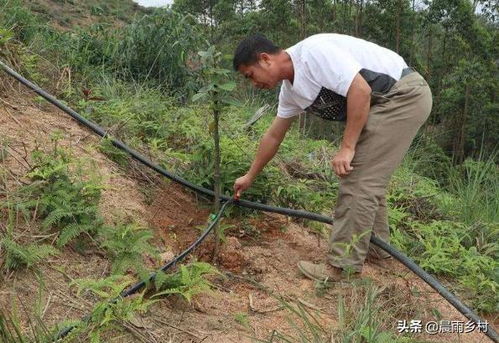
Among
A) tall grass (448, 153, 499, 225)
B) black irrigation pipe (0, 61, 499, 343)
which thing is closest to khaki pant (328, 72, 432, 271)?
black irrigation pipe (0, 61, 499, 343)

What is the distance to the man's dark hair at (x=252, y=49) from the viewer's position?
8.43 ft

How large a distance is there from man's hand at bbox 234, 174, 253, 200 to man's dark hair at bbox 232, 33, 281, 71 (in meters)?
0.71

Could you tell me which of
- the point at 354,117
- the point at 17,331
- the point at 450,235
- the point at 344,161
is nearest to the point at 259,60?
the point at 354,117

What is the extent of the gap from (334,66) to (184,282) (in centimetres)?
116

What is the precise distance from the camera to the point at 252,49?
2574 millimetres

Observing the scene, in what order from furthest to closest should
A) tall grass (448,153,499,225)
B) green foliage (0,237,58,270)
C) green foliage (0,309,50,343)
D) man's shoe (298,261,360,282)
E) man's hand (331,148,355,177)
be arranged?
tall grass (448,153,499,225), man's shoe (298,261,360,282), man's hand (331,148,355,177), green foliage (0,237,58,270), green foliage (0,309,50,343)

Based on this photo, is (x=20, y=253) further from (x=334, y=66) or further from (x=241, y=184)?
(x=334, y=66)

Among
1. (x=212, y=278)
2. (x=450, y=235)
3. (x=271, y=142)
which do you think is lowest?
(x=212, y=278)

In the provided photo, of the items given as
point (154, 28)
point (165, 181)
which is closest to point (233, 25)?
point (154, 28)

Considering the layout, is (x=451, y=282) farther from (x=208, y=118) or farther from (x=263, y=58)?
(x=208, y=118)

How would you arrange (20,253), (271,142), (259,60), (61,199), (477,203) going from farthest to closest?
(477,203), (271,142), (259,60), (61,199), (20,253)

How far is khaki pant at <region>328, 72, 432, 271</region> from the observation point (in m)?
2.67

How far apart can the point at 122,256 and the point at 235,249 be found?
2.62 ft

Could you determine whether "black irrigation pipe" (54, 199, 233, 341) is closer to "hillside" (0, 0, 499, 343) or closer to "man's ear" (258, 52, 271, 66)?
"hillside" (0, 0, 499, 343)
